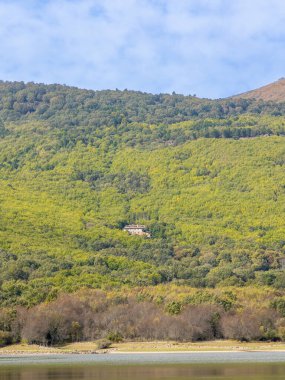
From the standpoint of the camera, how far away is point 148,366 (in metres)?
84.9

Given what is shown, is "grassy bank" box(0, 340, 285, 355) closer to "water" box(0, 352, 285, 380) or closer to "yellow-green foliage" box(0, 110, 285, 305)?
"water" box(0, 352, 285, 380)

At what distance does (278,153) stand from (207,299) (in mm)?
86447

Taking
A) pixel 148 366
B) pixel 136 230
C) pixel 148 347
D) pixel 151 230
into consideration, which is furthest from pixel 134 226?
pixel 148 366

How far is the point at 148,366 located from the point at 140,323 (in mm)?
25697

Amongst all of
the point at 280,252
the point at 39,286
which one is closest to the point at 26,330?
the point at 39,286

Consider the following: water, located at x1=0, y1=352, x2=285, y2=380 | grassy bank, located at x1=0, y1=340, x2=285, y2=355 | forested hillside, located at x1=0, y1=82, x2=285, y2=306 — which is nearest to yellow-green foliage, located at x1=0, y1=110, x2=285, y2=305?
forested hillside, located at x1=0, y1=82, x2=285, y2=306

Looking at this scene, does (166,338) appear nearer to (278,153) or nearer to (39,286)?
(39,286)

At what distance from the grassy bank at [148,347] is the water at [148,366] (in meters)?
4.11

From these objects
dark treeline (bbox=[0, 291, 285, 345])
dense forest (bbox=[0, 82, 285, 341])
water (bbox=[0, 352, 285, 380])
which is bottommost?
water (bbox=[0, 352, 285, 380])

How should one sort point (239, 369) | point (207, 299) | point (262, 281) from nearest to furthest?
point (239, 369), point (207, 299), point (262, 281)

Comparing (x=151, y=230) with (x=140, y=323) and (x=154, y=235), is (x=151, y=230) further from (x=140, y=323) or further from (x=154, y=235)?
(x=140, y=323)

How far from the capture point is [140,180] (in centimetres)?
19825

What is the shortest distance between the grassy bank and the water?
4.11m

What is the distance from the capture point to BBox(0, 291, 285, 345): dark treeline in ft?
354
